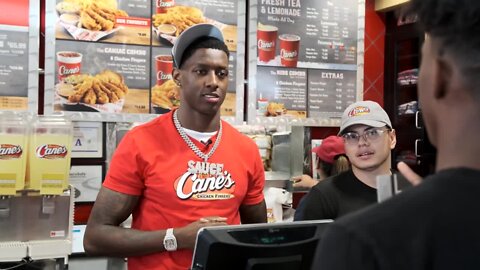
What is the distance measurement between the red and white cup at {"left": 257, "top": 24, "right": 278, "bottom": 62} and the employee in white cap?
1547 mm

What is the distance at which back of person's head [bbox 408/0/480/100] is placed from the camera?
60 cm

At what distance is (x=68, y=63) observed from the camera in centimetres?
332

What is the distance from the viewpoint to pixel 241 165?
202cm

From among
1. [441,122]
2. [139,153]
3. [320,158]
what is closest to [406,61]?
[320,158]

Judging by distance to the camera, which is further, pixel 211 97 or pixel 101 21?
pixel 101 21

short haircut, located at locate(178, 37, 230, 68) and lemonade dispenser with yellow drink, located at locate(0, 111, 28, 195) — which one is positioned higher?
short haircut, located at locate(178, 37, 230, 68)

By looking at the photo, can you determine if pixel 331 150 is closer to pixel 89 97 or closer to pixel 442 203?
pixel 89 97

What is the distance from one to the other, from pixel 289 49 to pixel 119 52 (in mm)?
1253

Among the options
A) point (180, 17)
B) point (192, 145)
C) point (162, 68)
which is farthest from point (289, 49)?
point (192, 145)

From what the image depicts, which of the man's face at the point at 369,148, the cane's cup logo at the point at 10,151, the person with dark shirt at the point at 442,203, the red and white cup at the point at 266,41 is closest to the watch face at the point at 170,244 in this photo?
the man's face at the point at 369,148

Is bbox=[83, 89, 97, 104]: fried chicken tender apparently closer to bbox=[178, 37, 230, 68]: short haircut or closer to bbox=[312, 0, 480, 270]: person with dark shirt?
bbox=[178, 37, 230, 68]: short haircut

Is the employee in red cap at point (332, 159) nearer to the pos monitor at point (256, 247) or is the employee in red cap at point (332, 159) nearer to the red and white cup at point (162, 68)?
the red and white cup at point (162, 68)

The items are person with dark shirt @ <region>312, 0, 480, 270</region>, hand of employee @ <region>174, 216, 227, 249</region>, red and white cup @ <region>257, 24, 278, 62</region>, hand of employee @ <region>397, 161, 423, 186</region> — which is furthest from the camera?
red and white cup @ <region>257, 24, 278, 62</region>

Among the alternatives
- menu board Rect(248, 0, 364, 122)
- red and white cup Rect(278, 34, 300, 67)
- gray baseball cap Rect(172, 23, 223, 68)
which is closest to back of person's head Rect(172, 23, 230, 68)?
gray baseball cap Rect(172, 23, 223, 68)
